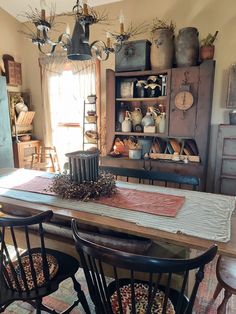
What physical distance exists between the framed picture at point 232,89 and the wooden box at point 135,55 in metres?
0.99

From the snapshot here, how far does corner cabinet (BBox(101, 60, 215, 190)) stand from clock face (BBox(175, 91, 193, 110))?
0.01 m

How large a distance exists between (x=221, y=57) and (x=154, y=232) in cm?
261

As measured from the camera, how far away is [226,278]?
4.60 ft

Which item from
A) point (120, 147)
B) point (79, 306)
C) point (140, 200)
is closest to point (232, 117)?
point (120, 147)

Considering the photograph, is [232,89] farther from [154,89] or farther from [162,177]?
[162,177]

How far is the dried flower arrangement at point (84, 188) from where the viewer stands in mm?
1589

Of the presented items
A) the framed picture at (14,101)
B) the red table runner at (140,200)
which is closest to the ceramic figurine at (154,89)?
the red table runner at (140,200)

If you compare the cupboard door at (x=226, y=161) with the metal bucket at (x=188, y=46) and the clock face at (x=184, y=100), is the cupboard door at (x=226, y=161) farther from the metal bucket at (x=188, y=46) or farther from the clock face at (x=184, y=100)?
the metal bucket at (x=188, y=46)

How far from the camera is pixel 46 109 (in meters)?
4.19

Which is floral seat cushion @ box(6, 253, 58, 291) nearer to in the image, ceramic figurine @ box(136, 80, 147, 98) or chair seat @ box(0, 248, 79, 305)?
chair seat @ box(0, 248, 79, 305)

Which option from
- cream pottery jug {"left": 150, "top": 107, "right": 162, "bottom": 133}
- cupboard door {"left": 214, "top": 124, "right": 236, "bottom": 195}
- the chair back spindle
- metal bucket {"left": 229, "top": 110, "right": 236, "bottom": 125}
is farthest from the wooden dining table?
cream pottery jug {"left": 150, "top": 107, "right": 162, "bottom": 133}

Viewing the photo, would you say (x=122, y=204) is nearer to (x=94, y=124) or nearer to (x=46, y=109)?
(x=94, y=124)

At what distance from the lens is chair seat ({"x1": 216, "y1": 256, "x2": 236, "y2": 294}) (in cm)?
136

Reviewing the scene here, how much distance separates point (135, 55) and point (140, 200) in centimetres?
213
